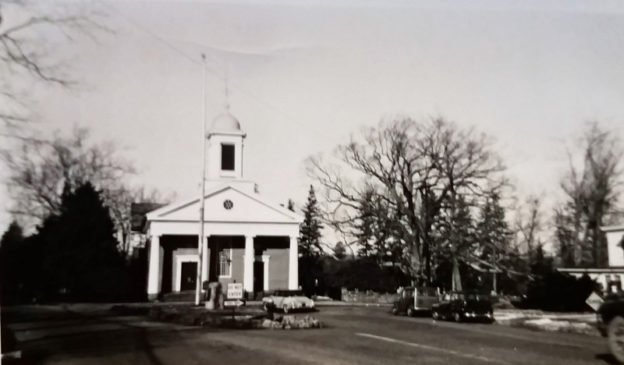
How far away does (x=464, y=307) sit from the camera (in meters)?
5.30

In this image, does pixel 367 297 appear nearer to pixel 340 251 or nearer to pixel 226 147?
pixel 340 251

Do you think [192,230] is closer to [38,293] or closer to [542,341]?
[38,293]

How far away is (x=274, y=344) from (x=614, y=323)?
2590mm

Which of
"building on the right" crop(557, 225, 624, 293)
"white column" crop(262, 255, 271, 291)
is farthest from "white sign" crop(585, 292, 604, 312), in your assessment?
"white column" crop(262, 255, 271, 291)

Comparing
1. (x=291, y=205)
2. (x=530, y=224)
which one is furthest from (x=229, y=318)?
(x=530, y=224)

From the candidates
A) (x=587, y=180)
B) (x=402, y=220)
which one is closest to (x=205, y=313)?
(x=402, y=220)

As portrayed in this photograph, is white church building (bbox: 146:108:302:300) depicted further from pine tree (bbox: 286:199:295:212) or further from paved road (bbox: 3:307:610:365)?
paved road (bbox: 3:307:610:365)

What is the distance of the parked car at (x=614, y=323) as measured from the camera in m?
4.04

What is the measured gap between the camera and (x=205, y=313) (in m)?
4.87

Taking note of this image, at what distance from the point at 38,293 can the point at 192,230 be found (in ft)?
4.89

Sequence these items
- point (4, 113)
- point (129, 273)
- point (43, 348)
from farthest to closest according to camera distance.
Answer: point (129, 273) < point (4, 113) < point (43, 348)

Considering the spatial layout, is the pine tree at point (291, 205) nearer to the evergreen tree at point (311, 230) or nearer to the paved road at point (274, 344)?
the evergreen tree at point (311, 230)

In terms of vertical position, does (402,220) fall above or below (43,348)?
above

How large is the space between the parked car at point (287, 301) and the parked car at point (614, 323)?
8.64 feet
